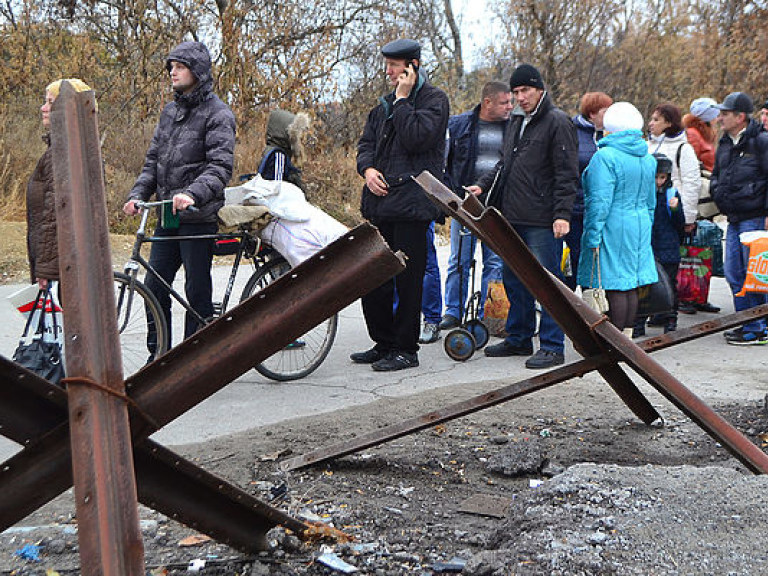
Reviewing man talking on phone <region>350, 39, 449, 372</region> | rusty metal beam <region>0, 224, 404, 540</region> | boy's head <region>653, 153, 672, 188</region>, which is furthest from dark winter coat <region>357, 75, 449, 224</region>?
rusty metal beam <region>0, 224, 404, 540</region>

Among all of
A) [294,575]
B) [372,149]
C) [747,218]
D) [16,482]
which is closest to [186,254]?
[372,149]

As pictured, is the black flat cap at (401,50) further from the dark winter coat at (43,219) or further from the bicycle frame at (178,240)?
the dark winter coat at (43,219)

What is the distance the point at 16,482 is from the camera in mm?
2279

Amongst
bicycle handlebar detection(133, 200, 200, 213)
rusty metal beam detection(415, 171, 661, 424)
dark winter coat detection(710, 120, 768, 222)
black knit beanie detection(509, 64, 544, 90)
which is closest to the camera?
rusty metal beam detection(415, 171, 661, 424)

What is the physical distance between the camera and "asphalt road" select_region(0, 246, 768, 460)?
5.33m

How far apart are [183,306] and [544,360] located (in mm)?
2654

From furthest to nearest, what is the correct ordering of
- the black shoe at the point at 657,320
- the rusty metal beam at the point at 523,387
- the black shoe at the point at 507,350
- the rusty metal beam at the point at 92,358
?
1. the black shoe at the point at 657,320
2. the black shoe at the point at 507,350
3. the rusty metal beam at the point at 523,387
4. the rusty metal beam at the point at 92,358

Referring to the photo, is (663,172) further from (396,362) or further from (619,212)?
(396,362)

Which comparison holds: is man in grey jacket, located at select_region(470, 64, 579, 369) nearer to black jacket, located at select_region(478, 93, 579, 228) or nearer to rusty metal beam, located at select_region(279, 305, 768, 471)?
black jacket, located at select_region(478, 93, 579, 228)

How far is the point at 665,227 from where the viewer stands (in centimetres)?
827

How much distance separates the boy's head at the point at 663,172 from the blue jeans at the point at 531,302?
4.70 feet

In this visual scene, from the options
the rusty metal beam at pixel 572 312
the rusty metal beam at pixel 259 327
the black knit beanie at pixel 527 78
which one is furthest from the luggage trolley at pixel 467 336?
the rusty metal beam at pixel 259 327

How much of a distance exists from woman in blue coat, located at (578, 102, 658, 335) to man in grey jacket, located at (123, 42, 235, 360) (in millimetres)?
2852

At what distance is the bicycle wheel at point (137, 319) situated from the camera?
18.9 feet
